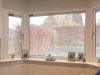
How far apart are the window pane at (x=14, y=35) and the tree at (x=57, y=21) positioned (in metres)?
0.69

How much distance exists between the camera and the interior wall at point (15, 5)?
8.73 ft

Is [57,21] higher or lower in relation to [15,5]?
lower

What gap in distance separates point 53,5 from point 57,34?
74 cm

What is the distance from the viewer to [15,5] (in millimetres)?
2789

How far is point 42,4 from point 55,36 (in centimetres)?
90

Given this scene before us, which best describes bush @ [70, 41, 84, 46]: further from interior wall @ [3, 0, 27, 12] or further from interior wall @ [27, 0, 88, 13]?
interior wall @ [3, 0, 27, 12]

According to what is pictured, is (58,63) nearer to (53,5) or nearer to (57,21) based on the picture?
(57,21)

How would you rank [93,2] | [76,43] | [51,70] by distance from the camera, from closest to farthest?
[93,2]
[51,70]
[76,43]

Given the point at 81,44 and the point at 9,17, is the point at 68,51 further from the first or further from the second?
the point at 9,17

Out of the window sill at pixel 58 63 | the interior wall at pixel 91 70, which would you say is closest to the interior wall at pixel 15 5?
the window sill at pixel 58 63

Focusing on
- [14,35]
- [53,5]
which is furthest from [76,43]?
[14,35]

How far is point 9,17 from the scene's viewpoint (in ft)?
9.15

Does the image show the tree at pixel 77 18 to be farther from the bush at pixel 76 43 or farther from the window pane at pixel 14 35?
the window pane at pixel 14 35

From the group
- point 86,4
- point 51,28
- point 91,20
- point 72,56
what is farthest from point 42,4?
point 72,56
